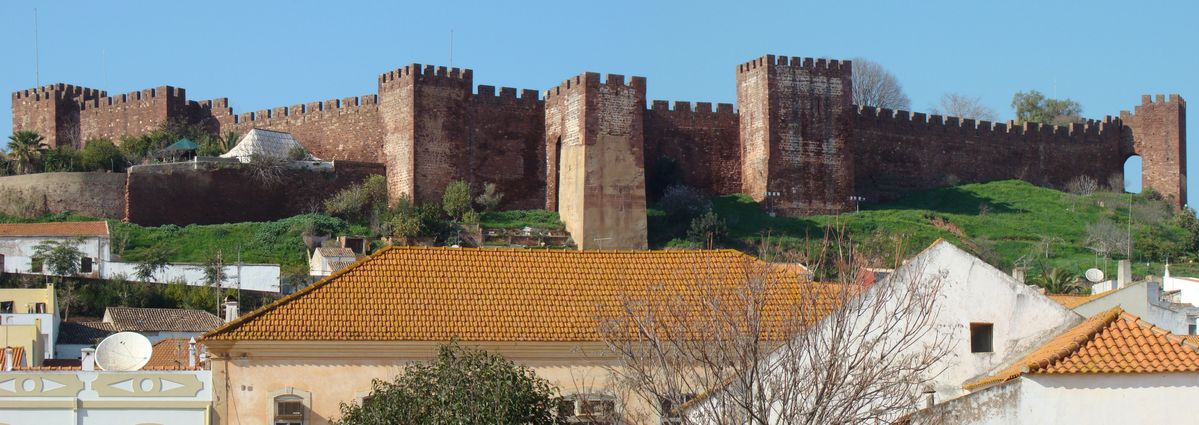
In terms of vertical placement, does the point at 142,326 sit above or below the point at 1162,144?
below

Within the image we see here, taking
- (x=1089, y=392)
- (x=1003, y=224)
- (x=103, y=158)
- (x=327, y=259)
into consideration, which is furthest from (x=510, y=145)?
(x=1089, y=392)

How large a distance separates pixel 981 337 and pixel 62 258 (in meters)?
32.7

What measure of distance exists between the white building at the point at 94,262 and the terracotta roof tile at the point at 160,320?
3.34 m

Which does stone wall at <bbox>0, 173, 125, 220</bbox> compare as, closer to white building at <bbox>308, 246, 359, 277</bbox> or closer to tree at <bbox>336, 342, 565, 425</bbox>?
white building at <bbox>308, 246, 359, 277</bbox>

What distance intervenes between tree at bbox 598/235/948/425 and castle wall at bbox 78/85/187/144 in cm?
4087

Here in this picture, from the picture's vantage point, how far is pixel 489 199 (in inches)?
2132

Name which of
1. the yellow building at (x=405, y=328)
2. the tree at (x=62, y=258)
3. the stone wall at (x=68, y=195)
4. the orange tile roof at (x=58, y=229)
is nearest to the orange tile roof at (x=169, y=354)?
the yellow building at (x=405, y=328)

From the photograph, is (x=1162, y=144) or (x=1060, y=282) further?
(x=1162, y=144)

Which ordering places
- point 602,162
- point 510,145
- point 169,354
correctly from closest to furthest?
point 169,354
point 602,162
point 510,145

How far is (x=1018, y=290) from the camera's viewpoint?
67.7 feet

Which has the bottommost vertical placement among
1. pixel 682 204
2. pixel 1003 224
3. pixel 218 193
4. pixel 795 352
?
pixel 795 352

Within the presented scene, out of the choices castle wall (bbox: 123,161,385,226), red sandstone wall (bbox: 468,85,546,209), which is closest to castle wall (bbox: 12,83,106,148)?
castle wall (bbox: 123,161,385,226)

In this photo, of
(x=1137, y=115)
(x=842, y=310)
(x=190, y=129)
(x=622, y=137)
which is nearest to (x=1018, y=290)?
(x=842, y=310)

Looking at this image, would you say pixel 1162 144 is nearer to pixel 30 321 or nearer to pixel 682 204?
pixel 682 204
